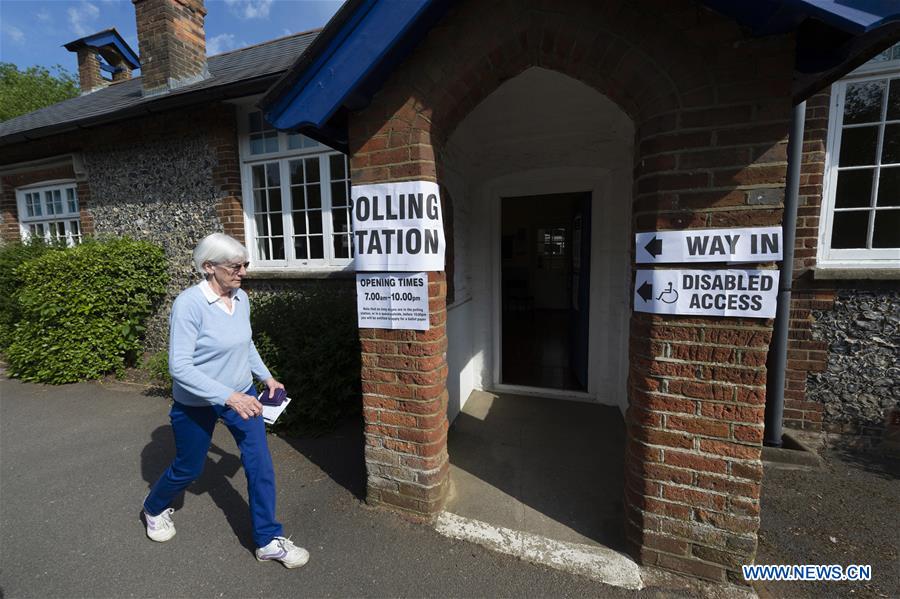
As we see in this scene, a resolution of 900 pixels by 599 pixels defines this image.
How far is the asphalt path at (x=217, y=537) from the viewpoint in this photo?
2059 mm

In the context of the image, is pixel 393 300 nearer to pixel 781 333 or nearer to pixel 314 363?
pixel 314 363

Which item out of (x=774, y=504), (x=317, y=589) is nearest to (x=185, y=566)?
(x=317, y=589)

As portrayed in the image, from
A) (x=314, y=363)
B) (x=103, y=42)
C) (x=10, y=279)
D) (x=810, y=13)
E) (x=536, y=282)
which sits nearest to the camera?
(x=810, y=13)

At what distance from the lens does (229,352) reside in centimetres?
211

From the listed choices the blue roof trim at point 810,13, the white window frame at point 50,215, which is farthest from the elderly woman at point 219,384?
the white window frame at point 50,215

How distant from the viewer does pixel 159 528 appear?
2410 millimetres

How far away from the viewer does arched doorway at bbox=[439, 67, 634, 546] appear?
2.78m

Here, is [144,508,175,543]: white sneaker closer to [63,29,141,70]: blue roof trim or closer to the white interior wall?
the white interior wall

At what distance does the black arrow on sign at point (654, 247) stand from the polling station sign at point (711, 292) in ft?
0.31

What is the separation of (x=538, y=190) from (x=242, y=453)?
3.78 meters

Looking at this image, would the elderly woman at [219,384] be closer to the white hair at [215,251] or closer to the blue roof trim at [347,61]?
the white hair at [215,251]

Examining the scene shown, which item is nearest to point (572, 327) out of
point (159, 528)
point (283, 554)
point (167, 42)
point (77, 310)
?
point (283, 554)

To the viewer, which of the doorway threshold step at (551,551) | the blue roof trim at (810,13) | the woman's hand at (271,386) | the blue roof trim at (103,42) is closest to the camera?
the blue roof trim at (810,13)

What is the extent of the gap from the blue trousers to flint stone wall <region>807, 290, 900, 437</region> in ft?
15.1
